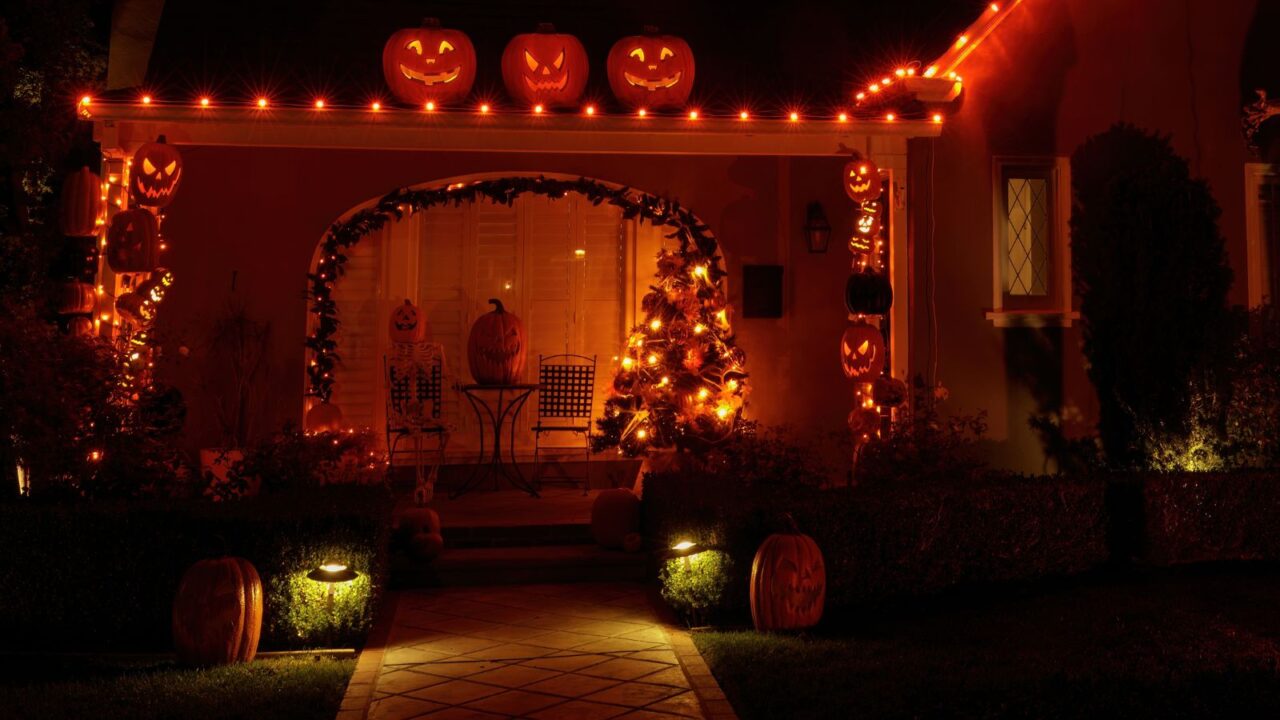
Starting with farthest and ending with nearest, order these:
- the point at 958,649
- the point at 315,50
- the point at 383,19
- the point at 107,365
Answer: the point at 383,19
the point at 315,50
the point at 107,365
the point at 958,649

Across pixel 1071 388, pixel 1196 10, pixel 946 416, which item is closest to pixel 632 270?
pixel 946 416

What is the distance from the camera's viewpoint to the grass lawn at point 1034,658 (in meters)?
5.23

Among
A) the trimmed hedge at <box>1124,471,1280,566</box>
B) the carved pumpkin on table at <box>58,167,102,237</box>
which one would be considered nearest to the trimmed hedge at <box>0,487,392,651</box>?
the carved pumpkin on table at <box>58,167,102,237</box>

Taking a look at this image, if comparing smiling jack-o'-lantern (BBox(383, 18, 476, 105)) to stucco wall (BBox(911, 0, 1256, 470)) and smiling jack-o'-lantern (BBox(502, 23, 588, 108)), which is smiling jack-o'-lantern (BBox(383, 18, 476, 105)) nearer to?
smiling jack-o'-lantern (BBox(502, 23, 588, 108))

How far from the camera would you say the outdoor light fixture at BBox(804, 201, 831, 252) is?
33.9 feet

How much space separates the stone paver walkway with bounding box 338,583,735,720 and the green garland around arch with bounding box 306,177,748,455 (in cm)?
241

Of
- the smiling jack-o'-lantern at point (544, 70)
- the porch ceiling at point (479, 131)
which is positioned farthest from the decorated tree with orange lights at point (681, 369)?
the smiling jack-o'-lantern at point (544, 70)

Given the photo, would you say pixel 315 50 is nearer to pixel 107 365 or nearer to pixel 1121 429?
pixel 107 365

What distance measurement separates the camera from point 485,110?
931 centimetres

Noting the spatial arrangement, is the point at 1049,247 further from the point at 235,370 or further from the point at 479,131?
the point at 235,370

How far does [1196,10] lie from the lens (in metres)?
10.9

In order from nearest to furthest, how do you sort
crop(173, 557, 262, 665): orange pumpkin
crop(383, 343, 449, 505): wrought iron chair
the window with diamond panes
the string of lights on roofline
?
crop(173, 557, 262, 665): orange pumpkin, the string of lights on roofline, crop(383, 343, 449, 505): wrought iron chair, the window with diamond panes

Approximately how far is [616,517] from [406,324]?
3.08 m

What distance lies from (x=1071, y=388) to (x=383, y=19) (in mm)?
7031
